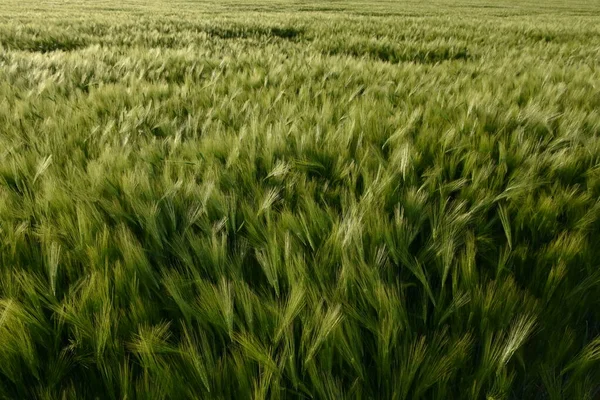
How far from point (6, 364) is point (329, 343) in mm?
372

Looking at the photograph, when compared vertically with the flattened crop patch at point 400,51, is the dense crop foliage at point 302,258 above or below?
below

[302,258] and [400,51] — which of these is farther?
[400,51]

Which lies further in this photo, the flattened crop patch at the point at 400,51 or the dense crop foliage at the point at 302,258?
the flattened crop patch at the point at 400,51

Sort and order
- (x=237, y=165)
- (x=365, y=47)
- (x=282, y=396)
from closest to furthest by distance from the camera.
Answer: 1. (x=282, y=396)
2. (x=237, y=165)
3. (x=365, y=47)

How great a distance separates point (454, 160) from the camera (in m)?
0.99

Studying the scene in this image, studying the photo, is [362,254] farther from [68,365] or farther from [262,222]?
[68,365]

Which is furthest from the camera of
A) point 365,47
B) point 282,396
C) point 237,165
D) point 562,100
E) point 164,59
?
point 365,47

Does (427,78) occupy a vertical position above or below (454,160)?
above

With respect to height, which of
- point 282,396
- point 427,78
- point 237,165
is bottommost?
point 282,396

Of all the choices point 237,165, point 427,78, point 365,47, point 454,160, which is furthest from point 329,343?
point 365,47

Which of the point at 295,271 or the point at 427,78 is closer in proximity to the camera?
the point at 295,271

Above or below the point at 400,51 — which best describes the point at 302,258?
below

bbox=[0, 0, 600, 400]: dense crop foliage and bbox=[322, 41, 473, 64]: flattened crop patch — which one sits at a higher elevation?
bbox=[322, 41, 473, 64]: flattened crop patch

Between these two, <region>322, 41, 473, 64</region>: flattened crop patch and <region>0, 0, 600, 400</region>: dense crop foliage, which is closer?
<region>0, 0, 600, 400</region>: dense crop foliage
